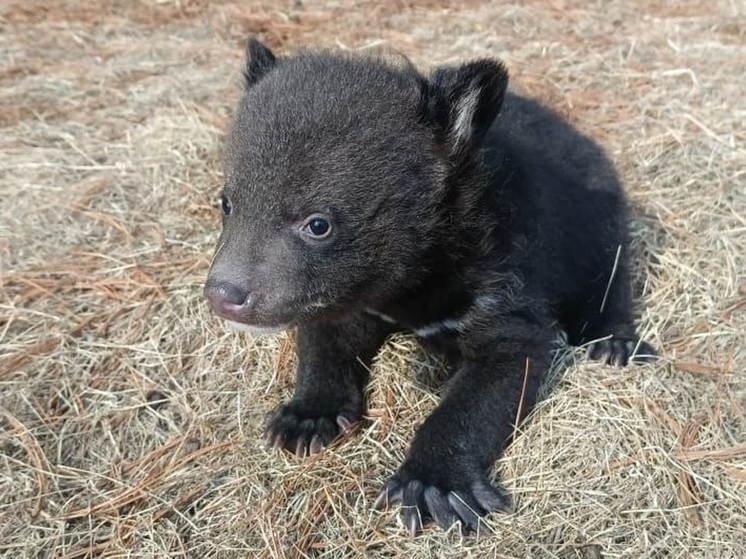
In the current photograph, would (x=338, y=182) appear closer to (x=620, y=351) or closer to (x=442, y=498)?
(x=442, y=498)

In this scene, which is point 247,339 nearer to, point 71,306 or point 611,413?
point 71,306

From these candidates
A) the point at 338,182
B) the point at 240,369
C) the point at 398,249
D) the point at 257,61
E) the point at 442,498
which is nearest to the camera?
the point at 338,182

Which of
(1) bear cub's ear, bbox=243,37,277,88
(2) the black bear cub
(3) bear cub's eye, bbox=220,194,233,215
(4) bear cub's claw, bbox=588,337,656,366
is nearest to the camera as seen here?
(2) the black bear cub

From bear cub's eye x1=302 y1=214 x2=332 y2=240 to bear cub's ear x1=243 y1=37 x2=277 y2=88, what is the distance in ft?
3.80

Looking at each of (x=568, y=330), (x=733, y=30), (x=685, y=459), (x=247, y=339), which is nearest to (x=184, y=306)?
(x=247, y=339)

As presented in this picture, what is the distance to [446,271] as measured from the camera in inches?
173

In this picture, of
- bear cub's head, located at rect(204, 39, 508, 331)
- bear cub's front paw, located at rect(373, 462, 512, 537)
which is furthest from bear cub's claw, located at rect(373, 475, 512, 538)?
→ bear cub's head, located at rect(204, 39, 508, 331)

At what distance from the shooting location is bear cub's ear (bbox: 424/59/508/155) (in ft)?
13.4

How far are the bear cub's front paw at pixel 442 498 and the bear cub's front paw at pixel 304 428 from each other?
1.86ft

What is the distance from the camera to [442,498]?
414 centimetres

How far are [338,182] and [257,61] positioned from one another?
1.20m

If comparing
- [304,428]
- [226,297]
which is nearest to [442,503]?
[304,428]

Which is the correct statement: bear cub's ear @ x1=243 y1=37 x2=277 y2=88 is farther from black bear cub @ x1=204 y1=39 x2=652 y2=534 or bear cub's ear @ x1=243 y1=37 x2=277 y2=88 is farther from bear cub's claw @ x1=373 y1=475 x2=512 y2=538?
bear cub's claw @ x1=373 y1=475 x2=512 y2=538

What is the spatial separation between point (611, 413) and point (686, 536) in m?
0.83
